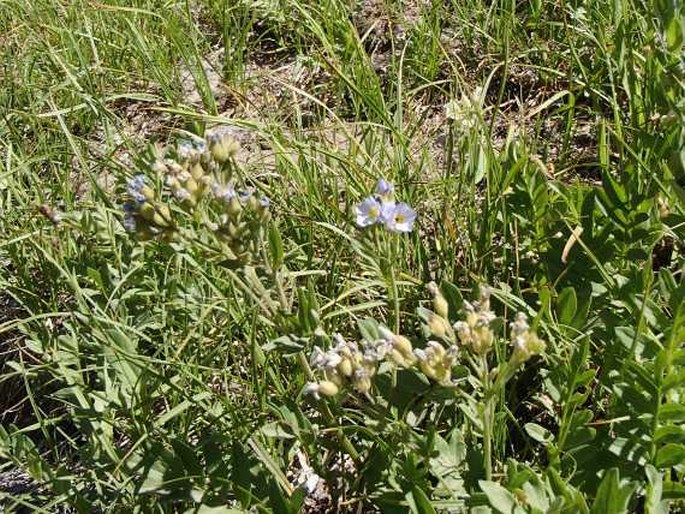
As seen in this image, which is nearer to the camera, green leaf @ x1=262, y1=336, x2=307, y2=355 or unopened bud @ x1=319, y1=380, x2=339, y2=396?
unopened bud @ x1=319, y1=380, x2=339, y2=396

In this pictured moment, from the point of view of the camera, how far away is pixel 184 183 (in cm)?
167

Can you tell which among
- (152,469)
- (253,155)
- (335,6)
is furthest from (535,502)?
(335,6)

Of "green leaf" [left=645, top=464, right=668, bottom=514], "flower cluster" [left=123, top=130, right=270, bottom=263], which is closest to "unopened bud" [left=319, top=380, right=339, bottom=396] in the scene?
"flower cluster" [left=123, top=130, right=270, bottom=263]

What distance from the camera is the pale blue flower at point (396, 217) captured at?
5.42ft

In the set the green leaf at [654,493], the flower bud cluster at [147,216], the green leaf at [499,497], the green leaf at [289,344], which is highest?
the flower bud cluster at [147,216]

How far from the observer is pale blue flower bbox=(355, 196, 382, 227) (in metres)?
1.67

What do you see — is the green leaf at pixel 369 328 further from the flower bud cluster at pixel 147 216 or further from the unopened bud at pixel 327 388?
the flower bud cluster at pixel 147 216

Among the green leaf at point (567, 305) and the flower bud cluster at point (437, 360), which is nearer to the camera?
the flower bud cluster at point (437, 360)

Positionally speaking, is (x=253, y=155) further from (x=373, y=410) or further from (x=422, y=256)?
(x=373, y=410)

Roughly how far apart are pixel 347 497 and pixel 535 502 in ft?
1.62

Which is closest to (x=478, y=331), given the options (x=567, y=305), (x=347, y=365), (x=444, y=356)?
(x=444, y=356)

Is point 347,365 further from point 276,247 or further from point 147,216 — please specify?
point 147,216

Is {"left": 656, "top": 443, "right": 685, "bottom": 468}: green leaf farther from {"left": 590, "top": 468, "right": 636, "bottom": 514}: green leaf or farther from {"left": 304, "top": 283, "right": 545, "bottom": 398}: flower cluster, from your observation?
{"left": 304, "top": 283, "right": 545, "bottom": 398}: flower cluster

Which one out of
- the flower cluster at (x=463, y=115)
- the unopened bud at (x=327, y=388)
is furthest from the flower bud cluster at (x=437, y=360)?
the flower cluster at (x=463, y=115)
